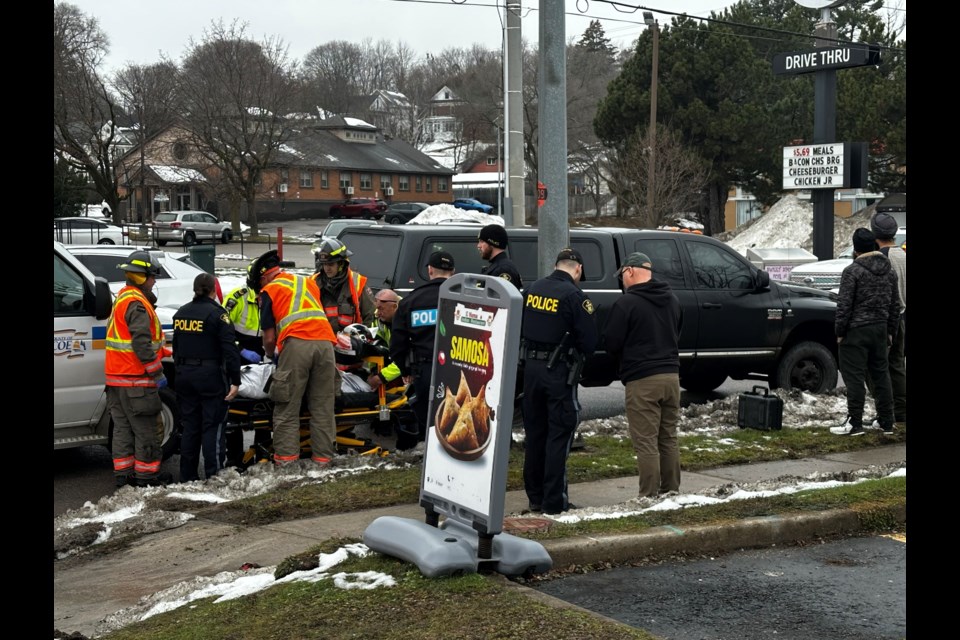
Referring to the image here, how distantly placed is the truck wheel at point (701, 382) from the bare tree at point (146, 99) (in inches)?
1705

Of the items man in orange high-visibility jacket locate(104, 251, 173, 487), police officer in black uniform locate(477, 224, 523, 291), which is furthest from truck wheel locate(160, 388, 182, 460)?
police officer in black uniform locate(477, 224, 523, 291)

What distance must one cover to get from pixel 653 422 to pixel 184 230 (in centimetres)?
4931

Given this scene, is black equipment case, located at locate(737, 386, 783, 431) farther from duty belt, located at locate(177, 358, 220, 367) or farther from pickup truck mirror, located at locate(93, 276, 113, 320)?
pickup truck mirror, located at locate(93, 276, 113, 320)

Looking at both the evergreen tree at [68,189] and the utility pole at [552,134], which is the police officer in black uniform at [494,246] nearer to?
the utility pole at [552,134]

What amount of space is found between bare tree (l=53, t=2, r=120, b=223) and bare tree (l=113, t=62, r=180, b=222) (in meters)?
1.07

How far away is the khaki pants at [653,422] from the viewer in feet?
26.7

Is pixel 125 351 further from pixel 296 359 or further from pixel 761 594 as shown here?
pixel 761 594

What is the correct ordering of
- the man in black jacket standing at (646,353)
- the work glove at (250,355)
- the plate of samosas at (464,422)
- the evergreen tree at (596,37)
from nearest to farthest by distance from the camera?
the plate of samosas at (464,422) → the man in black jacket standing at (646,353) → the work glove at (250,355) → the evergreen tree at (596,37)

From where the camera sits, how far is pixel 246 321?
10.4 m

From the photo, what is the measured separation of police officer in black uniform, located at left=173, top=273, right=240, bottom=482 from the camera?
30.3ft

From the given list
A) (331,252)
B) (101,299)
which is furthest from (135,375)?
(331,252)

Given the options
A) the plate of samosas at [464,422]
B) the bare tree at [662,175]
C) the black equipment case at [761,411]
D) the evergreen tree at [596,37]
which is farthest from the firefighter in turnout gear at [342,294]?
the evergreen tree at [596,37]

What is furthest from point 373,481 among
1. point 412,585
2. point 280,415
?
point 412,585
